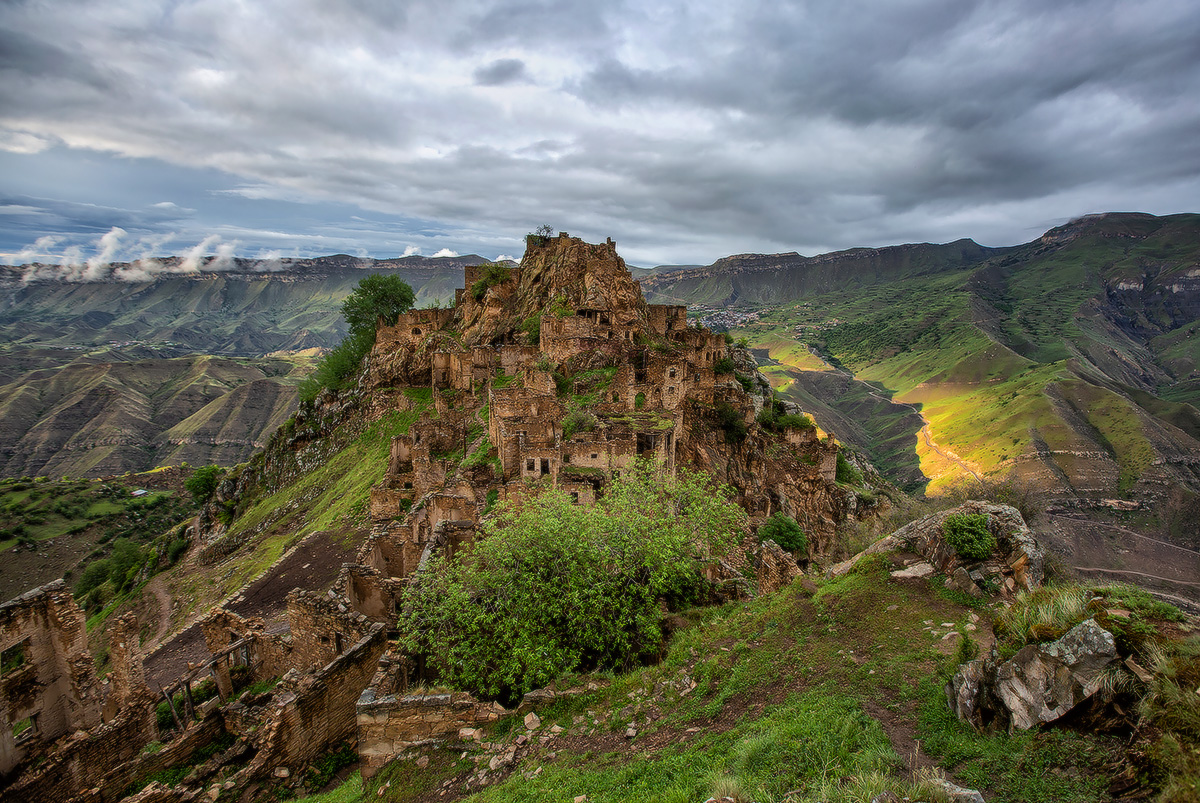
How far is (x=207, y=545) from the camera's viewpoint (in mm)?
43031

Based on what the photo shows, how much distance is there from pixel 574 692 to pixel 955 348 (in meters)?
243

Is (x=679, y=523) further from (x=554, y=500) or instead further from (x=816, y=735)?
(x=816, y=735)

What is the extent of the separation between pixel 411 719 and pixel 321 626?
649 cm

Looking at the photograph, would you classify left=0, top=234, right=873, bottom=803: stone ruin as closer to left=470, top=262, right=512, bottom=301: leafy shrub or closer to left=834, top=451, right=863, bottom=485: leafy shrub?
left=470, top=262, right=512, bottom=301: leafy shrub

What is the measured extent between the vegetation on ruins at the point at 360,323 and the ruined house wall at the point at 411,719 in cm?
5318

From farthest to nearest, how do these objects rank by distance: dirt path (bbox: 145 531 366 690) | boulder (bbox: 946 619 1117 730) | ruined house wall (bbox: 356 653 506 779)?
dirt path (bbox: 145 531 366 690), ruined house wall (bbox: 356 653 506 779), boulder (bbox: 946 619 1117 730)

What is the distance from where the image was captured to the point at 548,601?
39.5 ft

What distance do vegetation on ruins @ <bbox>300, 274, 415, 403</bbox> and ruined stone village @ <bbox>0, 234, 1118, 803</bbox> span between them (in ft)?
24.1

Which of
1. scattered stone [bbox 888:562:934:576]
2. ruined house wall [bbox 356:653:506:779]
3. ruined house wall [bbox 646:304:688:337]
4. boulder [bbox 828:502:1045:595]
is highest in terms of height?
ruined house wall [bbox 646:304:688:337]

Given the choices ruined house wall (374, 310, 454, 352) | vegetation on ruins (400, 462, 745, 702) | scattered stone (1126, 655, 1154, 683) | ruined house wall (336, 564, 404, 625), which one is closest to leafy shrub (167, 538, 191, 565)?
ruined house wall (374, 310, 454, 352)

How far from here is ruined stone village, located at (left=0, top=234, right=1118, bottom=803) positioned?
11727 mm

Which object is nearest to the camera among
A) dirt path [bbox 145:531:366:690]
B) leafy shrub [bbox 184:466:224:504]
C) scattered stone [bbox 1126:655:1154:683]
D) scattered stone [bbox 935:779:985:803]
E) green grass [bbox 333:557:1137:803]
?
scattered stone [bbox 935:779:985:803]

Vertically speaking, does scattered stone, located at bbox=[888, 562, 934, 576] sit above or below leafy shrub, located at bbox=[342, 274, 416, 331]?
below

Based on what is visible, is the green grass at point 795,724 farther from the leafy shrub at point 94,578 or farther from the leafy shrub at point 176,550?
the leafy shrub at point 94,578
